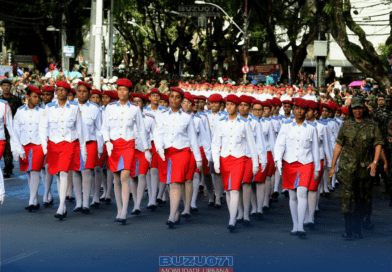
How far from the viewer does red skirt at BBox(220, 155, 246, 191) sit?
35.0 feet

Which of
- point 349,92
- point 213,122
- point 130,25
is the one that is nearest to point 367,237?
point 213,122

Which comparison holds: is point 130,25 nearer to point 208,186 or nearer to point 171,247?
point 208,186

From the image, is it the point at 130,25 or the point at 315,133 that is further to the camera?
the point at 130,25

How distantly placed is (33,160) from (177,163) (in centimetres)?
289

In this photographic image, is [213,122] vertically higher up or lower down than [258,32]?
lower down

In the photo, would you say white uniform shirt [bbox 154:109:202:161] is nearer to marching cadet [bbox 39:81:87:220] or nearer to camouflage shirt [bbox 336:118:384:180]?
marching cadet [bbox 39:81:87:220]

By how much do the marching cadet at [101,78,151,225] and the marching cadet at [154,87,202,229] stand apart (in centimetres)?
33

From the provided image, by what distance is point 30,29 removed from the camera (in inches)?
2023

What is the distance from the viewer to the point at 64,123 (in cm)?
1155

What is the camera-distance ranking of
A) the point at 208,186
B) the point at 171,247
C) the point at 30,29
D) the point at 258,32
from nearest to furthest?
the point at 171,247 < the point at 208,186 < the point at 258,32 < the point at 30,29

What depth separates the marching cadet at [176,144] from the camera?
36.1ft

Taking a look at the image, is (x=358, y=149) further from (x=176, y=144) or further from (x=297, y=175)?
(x=176, y=144)

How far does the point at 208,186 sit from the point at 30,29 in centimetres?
3996

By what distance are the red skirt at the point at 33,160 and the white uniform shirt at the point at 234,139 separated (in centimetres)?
334
